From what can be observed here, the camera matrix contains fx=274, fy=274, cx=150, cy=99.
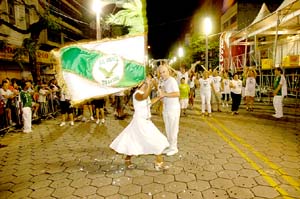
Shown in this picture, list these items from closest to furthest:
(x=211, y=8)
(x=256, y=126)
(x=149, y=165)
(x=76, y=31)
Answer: (x=149, y=165) → (x=256, y=126) → (x=76, y=31) → (x=211, y=8)

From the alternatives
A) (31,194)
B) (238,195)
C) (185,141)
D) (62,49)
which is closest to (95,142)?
(185,141)

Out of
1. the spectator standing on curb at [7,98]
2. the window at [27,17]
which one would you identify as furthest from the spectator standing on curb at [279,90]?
the window at [27,17]

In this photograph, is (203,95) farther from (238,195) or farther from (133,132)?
(238,195)

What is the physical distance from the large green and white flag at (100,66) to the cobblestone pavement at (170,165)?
5.25 ft

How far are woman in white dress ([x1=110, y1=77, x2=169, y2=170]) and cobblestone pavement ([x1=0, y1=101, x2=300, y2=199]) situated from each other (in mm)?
475

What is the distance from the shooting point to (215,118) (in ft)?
34.8

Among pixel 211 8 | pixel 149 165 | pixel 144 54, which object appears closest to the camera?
pixel 144 54

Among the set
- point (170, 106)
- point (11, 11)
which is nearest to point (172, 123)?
point (170, 106)

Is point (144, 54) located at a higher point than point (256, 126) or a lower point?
higher

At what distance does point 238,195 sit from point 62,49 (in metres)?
3.47

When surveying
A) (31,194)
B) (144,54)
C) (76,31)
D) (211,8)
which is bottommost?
(31,194)

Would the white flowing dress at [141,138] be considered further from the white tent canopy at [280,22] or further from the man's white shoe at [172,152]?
the white tent canopy at [280,22]

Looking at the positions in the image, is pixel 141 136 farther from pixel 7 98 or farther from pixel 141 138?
pixel 7 98

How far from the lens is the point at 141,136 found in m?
4.98
